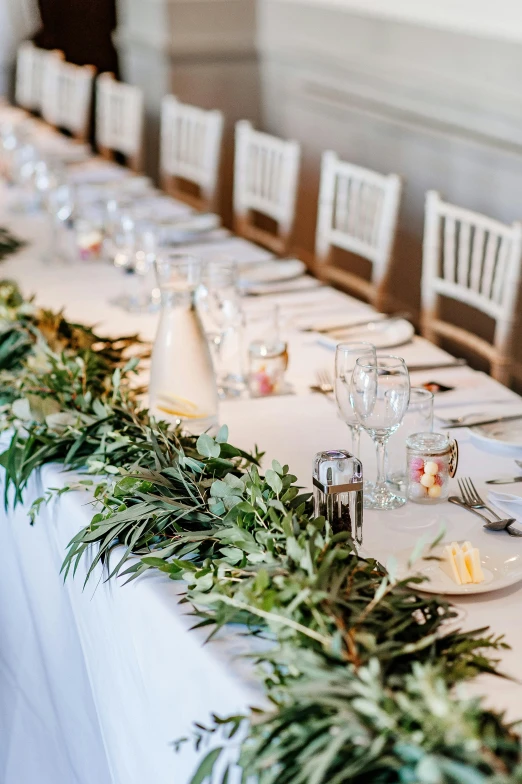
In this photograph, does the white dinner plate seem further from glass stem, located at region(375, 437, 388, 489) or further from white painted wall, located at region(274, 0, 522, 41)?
white painted wall, located at region(274, 0, 522, 41)

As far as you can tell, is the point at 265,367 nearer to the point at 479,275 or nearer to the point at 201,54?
the point at 479,275

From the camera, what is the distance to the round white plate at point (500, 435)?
1.53 metres

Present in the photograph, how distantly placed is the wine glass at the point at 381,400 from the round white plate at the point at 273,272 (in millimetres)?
1150

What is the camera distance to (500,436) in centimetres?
156

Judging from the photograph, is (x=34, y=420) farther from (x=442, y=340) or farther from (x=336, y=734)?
(x=442, y=340)

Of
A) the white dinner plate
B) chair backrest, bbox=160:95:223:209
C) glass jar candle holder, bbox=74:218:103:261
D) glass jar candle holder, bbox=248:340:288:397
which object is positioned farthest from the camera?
chair backrest, bbox=160:95:223:209

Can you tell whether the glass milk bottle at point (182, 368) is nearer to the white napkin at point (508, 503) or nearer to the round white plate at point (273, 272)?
the white napkin at point (508, 503)

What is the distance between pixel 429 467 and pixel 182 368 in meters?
0.42

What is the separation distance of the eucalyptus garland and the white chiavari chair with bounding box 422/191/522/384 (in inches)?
48.4

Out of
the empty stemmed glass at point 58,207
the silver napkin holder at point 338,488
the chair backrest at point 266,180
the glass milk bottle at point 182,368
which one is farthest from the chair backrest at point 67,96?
the silver napkin holder at point 338,488

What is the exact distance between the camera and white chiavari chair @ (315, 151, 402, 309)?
290cm

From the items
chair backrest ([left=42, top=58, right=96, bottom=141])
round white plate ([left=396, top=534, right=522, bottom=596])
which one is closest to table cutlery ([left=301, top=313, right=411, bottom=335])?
round white plate ([left=396, top=534, right=522, bottom=596])

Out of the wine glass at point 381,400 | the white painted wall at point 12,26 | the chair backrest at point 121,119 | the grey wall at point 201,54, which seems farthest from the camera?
the white painted wall at point 12,26

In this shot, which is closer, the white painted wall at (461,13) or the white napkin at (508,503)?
the white napkin at (508,503)
